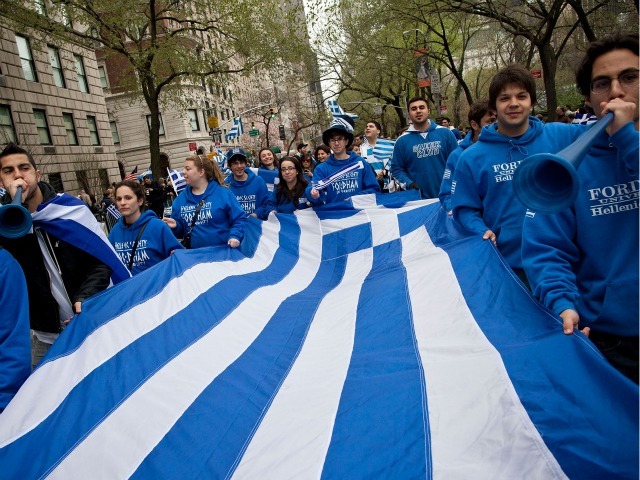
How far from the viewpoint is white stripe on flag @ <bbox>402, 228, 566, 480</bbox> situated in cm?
161

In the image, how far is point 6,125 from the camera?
20.3 m

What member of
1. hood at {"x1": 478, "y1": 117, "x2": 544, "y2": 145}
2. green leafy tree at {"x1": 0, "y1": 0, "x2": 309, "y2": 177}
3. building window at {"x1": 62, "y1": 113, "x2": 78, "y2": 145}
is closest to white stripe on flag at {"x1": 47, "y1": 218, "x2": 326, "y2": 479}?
hood at {"x1": 478, "y1": 117, "x2": 544, "y2": 145}

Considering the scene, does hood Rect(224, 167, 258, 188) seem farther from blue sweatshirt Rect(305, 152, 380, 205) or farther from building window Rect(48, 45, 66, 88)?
building window Rect(48, 45, 66, 88)

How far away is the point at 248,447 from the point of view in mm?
2070

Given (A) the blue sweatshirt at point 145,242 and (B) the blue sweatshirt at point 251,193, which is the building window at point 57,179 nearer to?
(B) the blue sweatshirt at point 251,193

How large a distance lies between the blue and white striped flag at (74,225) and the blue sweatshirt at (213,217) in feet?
5.50

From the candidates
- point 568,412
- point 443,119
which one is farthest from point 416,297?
point 443,119

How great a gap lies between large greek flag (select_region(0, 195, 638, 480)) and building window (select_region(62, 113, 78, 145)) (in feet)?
78.8

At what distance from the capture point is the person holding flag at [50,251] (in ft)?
9.66

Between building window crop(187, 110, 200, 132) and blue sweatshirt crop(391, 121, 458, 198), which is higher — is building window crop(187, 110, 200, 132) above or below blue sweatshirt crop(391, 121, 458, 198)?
above

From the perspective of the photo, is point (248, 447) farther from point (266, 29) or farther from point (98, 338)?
point (266, 29)

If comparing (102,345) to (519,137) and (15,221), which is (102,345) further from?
(519,137)

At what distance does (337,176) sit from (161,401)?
3.81 meters

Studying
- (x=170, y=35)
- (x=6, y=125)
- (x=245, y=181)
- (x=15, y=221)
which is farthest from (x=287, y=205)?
(x=6, y=125)
